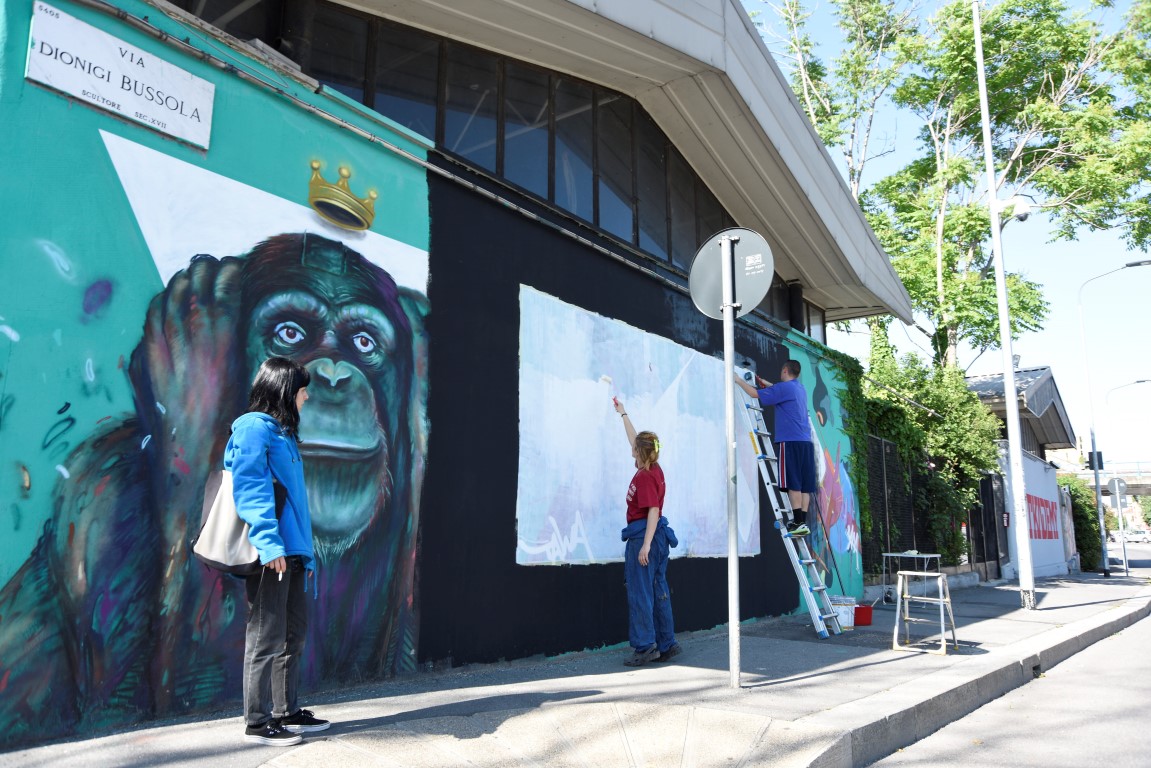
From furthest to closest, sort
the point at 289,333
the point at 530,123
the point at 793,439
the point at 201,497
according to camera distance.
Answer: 1. the point at 793,439
2. the point at 530,123
3. the point at 289,333
4. the point at 201,497

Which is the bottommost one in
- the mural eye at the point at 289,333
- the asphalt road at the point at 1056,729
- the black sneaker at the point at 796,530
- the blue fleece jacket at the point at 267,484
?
the asphalt road at the point at 1056,729

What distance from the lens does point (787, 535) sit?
7.38 metres

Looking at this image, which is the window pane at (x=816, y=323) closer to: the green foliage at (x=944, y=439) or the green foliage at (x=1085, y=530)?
the green foliage at (x=944, y=439)

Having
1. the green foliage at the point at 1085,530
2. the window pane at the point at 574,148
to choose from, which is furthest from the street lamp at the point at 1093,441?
the window pane at the point at 574,148

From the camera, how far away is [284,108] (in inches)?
180

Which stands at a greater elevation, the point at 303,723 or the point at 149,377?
the point at 149,377

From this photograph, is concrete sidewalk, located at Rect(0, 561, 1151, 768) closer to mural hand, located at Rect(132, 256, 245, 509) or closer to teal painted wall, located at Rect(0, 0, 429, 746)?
teal painted wall, located at Rect(0, 0, 429, 746)

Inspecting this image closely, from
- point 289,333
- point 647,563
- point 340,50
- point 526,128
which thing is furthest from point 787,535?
point 340,50

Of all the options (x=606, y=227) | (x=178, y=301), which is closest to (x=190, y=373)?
(x=178, y=301)

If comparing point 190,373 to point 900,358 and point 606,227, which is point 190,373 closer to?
point 606,227

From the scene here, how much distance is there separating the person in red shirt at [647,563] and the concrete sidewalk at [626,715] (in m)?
0.20

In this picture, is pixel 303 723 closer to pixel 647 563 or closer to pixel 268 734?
pixel 268 734

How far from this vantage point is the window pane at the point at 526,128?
6.66m

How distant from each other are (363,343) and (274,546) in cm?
187
